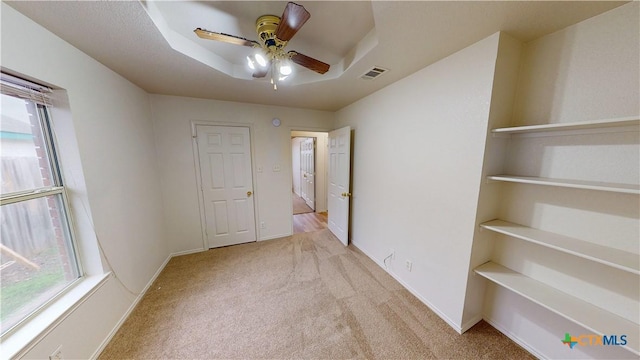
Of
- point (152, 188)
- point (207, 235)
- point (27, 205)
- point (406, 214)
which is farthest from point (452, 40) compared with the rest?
point (207, 235)

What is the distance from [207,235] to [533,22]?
3.85m

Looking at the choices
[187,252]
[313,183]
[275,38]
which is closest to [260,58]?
[275,38]

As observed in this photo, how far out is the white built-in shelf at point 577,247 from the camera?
920mm

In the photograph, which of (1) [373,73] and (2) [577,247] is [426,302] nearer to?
(2) [577,247]

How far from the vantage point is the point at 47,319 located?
111cm

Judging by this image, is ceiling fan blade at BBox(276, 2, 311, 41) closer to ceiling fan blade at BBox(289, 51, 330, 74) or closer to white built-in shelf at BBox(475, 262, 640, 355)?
ceiling fan blade at BBox(289, 51, 330, 74)

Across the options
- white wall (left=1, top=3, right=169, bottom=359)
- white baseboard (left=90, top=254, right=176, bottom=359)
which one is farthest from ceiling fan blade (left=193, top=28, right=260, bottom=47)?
white baseboard (left=90, top=254, right=176, bottom=359)

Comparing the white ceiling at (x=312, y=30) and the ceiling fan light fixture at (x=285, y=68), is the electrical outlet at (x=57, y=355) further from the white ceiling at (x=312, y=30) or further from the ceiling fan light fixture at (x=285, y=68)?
the ceiling fan light fixture at (x=285, y=68)

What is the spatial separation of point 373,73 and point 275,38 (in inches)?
39.6

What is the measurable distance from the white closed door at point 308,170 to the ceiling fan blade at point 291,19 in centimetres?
339

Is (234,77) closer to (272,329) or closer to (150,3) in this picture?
(150,3)

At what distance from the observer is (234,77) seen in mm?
1928

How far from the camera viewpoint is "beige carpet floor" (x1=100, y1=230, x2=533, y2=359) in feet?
4.65

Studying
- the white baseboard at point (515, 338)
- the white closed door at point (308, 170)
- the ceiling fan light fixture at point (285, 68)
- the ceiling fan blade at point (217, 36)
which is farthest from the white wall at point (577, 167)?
the white closed door at point (308, 170)
